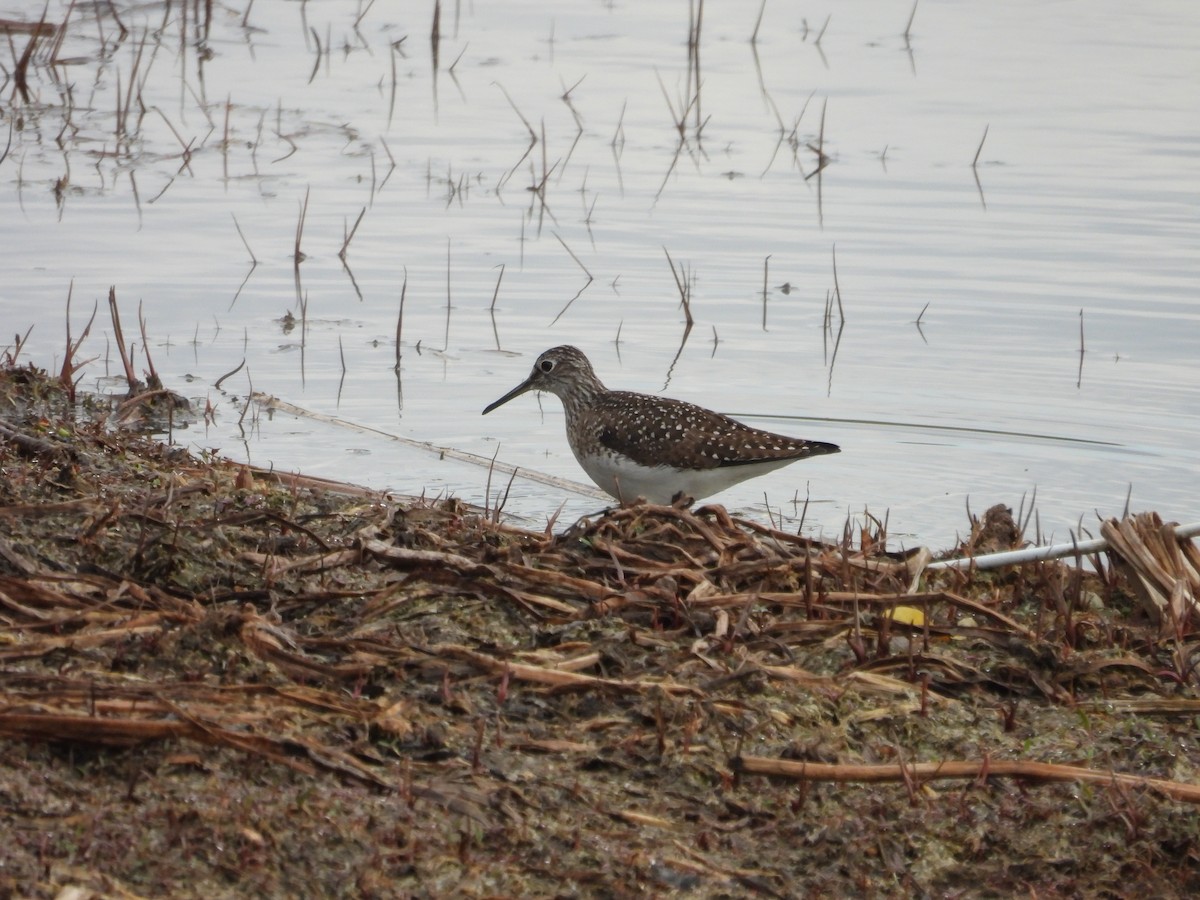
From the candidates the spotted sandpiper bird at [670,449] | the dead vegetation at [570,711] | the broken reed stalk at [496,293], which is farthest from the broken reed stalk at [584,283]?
the dead vegetation at [570,711]

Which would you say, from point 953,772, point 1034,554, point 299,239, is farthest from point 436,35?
point 953,772

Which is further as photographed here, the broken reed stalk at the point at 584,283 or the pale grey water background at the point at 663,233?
the broken reed stalk at the point at 584,283

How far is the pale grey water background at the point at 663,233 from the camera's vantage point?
8.87 metres

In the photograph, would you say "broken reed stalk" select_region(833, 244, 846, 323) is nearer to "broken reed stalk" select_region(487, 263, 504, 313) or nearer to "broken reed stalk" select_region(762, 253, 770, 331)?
"broken reed stalk" select_region(762, 253, 770, 331)

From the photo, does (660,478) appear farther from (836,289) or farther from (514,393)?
(836,289)

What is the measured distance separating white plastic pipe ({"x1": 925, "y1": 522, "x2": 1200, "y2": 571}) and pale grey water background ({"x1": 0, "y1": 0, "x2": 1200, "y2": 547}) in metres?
1.89

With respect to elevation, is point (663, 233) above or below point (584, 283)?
above

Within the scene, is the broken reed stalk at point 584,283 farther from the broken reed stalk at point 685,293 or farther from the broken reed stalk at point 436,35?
the broken reed stalk at point 436,35

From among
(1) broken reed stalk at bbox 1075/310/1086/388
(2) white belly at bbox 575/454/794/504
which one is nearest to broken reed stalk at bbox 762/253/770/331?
(1) broken reed stalk at bbox 1075/310/1086/388

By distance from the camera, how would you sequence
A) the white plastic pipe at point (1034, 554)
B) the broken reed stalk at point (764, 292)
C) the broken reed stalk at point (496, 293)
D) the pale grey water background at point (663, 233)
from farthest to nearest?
the broken reed stalk at point (764, 292), the broken reed stalk at point (496, 293), the pale grey water background at point (663, 233), the white plastic pipe at point (1034, 554)

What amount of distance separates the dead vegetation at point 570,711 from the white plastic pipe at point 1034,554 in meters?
0.08

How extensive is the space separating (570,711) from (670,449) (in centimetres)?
327

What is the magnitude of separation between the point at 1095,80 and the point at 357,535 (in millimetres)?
11333

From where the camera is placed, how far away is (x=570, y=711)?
4.12m
